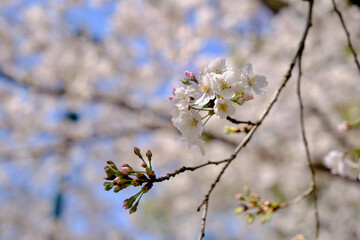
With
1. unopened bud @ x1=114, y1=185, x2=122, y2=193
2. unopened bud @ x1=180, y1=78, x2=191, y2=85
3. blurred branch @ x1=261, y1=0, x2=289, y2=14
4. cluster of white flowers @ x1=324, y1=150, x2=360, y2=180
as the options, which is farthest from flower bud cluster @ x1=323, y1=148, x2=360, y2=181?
blurred branch @ x1=261, y1=0, x2=289, y2=14

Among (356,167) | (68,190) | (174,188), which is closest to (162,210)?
(174,188)

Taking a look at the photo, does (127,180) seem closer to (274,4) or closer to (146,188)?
(146,188)

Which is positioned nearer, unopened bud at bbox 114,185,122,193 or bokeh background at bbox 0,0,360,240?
unopened bud at bbox 114,185,122,193

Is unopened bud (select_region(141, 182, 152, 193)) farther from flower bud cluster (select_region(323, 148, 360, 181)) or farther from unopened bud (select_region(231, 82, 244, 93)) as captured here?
flower bud cluster (select_region(323, 148, 360, 181))

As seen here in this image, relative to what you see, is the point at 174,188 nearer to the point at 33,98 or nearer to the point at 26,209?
the point at 26,209

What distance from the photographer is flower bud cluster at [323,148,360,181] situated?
1.17 meters

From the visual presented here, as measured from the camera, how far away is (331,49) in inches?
169

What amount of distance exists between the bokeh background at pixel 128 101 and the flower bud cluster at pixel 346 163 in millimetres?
3081

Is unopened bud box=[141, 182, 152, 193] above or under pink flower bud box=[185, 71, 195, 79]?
under

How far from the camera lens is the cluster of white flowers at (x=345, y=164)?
3.84 feet

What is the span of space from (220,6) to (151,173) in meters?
5.91

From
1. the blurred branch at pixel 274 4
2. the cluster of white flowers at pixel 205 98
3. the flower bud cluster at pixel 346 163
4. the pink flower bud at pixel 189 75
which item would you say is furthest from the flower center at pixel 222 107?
the blurred branch at pixel 274 4

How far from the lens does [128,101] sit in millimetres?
4871

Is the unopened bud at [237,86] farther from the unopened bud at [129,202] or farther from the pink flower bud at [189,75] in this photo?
the unopened bud at [129,202]
